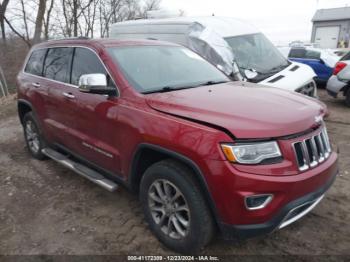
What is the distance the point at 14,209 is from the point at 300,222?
3.13m

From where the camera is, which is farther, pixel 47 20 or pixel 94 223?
pixel 47 20

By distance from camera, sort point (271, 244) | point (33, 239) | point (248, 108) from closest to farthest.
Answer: point (248, 108) < point (271, 244) < point (33, 239)

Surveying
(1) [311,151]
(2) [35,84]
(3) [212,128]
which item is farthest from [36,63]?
(1) [311,151]

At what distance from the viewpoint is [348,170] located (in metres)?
4.59

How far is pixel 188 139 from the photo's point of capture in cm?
260

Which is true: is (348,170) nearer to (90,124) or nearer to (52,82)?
(90,124)

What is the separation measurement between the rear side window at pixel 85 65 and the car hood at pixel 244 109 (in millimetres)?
805

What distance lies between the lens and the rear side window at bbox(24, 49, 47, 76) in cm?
493

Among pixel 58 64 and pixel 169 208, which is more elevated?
pixel 58 64

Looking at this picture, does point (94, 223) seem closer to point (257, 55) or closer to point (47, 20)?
point (257, 55)

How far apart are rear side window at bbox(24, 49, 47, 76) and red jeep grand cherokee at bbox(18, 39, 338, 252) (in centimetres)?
74

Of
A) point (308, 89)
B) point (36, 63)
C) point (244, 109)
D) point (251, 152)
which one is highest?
point (36, 63)

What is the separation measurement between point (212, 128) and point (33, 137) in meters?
3.80

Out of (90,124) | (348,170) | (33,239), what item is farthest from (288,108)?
(33,239)
